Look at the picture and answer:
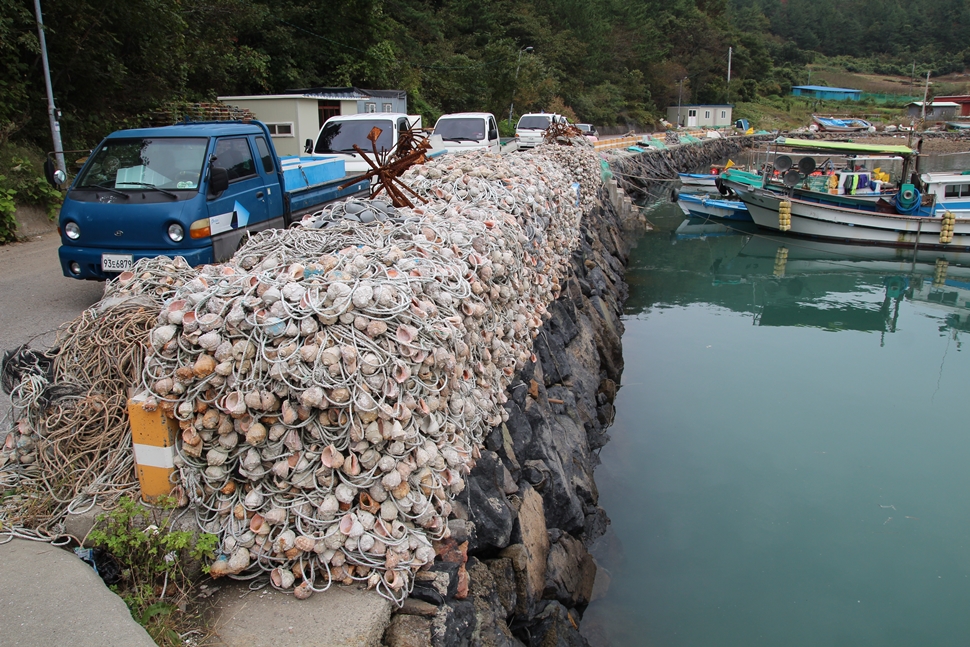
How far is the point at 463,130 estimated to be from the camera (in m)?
17.5

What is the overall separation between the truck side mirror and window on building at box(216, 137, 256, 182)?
1.03 feet

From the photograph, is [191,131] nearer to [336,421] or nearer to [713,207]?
[336,421]

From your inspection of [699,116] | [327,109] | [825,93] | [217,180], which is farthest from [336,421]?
[825,93]

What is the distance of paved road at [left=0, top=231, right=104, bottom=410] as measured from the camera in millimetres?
6359

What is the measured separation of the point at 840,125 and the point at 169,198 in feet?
259

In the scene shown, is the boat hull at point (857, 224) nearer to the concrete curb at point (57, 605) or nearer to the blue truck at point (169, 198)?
the blue truck at point (169, 198)


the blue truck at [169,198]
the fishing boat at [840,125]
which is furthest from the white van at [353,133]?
the fishing boat at [840,125]

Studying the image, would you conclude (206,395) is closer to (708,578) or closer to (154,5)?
Result: (708,578)

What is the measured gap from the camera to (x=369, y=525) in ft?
10.8

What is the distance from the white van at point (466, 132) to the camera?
56.1 feet

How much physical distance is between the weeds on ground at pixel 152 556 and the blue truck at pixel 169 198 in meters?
4.06

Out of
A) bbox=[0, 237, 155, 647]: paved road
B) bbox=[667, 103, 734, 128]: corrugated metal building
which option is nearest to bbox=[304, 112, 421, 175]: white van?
bbox=[0, 237, 155, 647]: paved road

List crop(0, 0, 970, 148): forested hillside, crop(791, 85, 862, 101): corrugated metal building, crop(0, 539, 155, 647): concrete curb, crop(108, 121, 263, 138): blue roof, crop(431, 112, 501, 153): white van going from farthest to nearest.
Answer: crop(791, 85, 862, 101): corrugated metal building → crop(431, 112, 501, 153): white van → crop(0, 0, 970, 148): forested hillside → crop(108, 121, 263, 138): blue roof → crop(0, 539, 155, 647): concrete curb

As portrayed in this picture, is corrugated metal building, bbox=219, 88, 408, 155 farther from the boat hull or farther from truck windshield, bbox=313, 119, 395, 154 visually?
the boat hull
